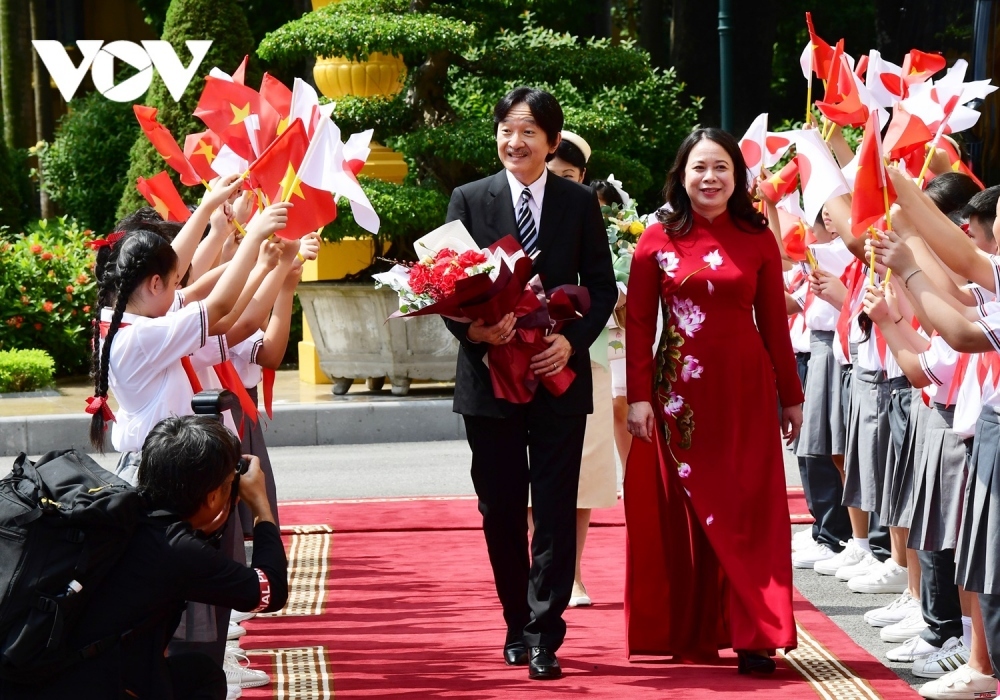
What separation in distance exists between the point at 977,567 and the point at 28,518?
104 inches

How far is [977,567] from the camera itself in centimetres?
Answer: 439

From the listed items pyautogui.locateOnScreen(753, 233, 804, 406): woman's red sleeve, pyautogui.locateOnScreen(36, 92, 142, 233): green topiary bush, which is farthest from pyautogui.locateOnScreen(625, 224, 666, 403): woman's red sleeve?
pyautogui.locateOnScreen(36, 92, 142, 233): green topiary bush

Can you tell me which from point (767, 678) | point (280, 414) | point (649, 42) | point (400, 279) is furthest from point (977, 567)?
point (649, 42)

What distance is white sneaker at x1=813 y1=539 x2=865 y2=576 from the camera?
21.7 feet

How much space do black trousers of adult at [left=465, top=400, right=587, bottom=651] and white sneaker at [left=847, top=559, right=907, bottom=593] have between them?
5.74 feet

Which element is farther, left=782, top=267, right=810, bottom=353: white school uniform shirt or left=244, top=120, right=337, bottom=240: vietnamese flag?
left=782, top=267, right=810, bottom=353: white school uniform shirt

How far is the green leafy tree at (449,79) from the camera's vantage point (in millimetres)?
12070

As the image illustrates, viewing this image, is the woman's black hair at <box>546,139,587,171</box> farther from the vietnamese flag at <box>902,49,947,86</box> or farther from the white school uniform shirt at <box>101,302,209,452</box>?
the white school uniform shirt at <box>101,302,209,452</box>

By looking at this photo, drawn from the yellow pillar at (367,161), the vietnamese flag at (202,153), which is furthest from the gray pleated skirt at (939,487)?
the yellow pillar at (367,161)

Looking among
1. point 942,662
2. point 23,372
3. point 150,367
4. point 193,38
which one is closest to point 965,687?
point 942,662

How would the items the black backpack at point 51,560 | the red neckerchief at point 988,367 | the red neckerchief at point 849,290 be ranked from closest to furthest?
the black backpack at point 51,560
the red neckerchief at point 988,367
the red neckerchief at point 849,290

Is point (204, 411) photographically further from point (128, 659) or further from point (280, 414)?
point (280, 414)

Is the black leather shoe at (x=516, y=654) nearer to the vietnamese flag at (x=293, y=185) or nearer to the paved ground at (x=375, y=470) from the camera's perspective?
the vietnamese flag at (x=293, y=185)

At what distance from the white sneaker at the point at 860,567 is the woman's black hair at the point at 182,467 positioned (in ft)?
11.9
